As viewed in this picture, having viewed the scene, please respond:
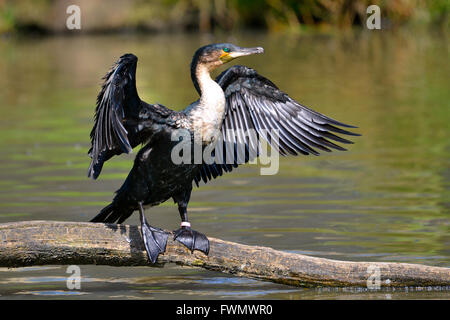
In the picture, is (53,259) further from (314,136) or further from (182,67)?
(182,67)

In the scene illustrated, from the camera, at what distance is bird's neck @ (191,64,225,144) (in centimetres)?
476

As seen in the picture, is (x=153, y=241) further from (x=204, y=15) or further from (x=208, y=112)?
(x=204, y=15)

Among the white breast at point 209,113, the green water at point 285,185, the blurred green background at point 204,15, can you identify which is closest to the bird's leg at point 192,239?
the green water at point 285,185

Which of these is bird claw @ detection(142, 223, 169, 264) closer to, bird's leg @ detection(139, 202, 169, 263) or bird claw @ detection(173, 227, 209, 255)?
bird's leg @ detection(139, 202, 169, 263)

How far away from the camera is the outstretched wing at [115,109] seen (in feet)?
14.9

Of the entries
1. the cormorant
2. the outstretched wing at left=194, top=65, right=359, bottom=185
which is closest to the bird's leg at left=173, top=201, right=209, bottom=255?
the cormorant

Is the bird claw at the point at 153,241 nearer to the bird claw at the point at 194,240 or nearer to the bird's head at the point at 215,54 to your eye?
the bird claw at the point at 194,240

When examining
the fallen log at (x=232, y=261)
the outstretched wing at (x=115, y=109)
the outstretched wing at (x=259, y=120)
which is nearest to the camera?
the outstretched wing at (x=115, y=109)

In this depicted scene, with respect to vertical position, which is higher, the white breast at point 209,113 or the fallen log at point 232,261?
the white breast at point 209,113

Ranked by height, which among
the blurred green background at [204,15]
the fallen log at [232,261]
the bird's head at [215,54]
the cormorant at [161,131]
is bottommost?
the fallen log at [232,261]

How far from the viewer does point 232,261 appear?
4816 millimetres

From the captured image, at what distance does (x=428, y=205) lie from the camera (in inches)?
275

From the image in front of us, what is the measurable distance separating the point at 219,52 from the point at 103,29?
24220 mm

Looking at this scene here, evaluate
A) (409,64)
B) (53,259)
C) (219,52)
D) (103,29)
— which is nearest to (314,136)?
(219,52)
